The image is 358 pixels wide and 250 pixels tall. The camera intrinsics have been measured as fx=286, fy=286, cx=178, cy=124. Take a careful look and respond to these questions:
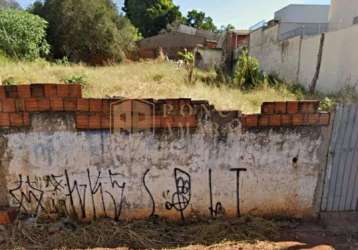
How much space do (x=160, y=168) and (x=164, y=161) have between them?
9 centimetres

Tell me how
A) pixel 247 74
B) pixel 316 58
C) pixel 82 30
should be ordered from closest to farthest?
pixel 247 74 < pixel 316 58 < pixel 82 30

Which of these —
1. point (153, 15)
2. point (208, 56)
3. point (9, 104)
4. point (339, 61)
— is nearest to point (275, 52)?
point (339, 61)

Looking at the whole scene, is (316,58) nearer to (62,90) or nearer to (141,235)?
(141,235)

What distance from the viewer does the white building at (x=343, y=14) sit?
34.1 ft

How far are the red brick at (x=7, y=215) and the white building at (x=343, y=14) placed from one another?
448 inches

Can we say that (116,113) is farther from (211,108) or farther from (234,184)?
(234,184)

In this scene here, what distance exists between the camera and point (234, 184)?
10.2ft

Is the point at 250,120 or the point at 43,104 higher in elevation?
the point at 43,104

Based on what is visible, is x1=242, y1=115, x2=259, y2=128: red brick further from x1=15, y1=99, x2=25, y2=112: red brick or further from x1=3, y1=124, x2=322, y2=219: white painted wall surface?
x1=15, y1=99, x2=25, y2=112: red brick

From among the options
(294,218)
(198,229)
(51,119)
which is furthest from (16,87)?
(294,218)

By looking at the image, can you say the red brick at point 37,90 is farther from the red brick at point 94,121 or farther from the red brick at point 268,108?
the red brick at point 268,108

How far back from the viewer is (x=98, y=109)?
9.27 ft

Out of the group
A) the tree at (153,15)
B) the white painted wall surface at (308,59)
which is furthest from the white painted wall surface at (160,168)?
the tree at (153,15)

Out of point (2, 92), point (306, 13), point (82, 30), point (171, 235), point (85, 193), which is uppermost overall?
point (306, 13)
